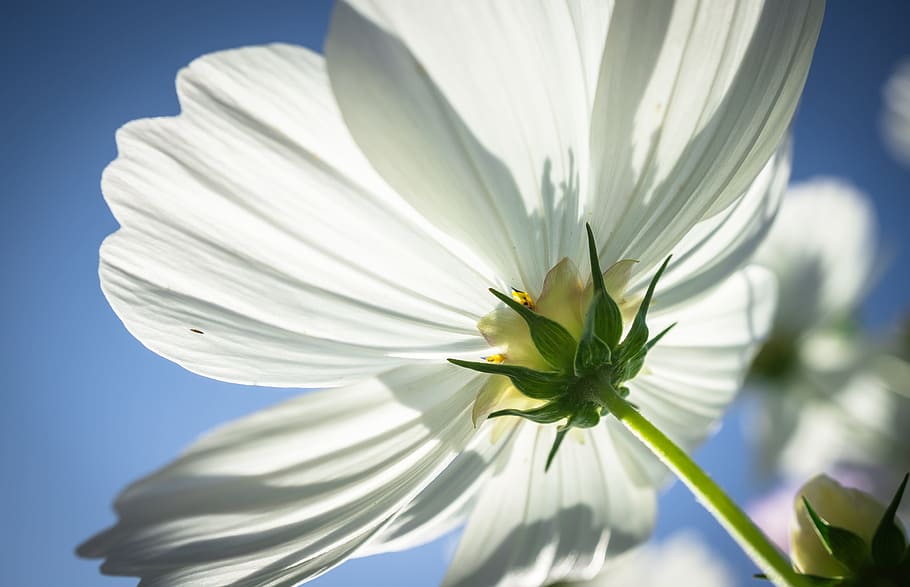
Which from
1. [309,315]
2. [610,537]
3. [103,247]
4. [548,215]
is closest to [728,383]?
[610,537]

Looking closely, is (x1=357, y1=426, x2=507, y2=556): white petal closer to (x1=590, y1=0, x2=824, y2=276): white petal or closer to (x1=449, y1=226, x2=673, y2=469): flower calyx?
(x1=449, y1=226, x2=673, y2=469): flower calyx

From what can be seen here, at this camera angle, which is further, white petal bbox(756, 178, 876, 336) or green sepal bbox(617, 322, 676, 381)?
white petal bbox(756, 178, 876, 336)

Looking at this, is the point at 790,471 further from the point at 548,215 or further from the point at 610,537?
the point at 548,215

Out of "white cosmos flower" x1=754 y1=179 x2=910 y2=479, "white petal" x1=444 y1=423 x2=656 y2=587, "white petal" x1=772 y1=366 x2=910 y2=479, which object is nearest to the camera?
"white petal" x1=444 y1=423 x2=656 y2=587

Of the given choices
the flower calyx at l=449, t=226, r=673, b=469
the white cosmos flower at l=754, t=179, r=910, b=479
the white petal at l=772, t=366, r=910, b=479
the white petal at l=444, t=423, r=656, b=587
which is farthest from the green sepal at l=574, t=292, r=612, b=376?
the white cosmos flower at l=754, t=179, r=910, b=479

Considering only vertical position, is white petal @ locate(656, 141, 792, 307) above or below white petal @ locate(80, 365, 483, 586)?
below

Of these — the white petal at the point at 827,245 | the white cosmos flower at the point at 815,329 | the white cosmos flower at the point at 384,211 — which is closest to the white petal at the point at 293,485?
the white cosmos flower at the point at 384,211

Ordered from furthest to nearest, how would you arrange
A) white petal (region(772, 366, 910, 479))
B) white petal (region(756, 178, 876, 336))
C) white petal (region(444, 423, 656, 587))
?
white petal (region(756, 178, 876, 336)) → white petal (region(772, 366, 910, 479)) → white petal (region(444, 423, 656, 587))

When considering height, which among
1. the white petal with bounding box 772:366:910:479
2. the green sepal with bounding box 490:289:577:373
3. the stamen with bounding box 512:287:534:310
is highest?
the stamen with bounding box 512:287:534:310
